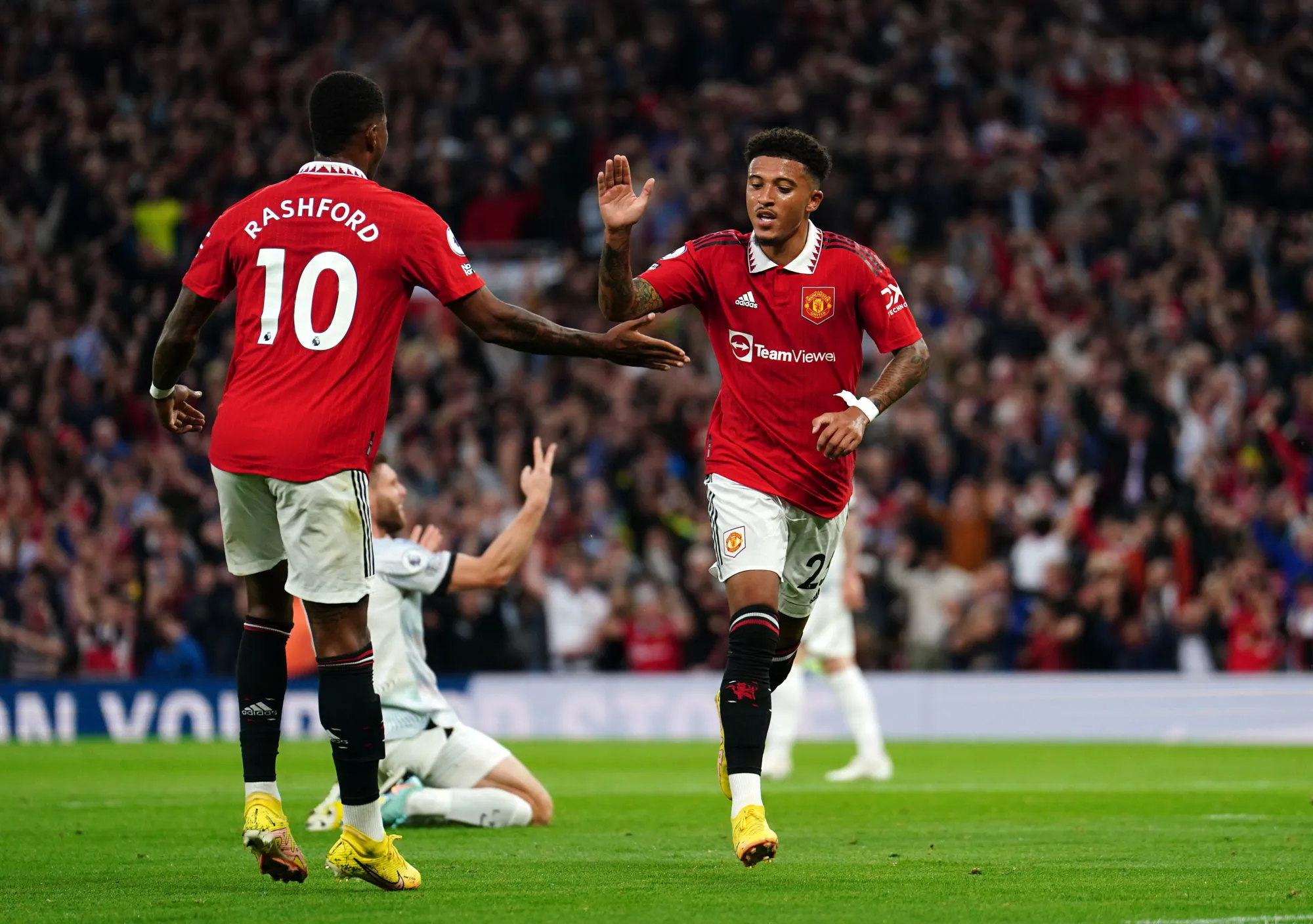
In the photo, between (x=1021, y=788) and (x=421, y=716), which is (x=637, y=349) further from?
(x=1021, y=788)

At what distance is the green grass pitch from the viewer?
20.6 feet

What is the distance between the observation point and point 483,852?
Result: 8477mm

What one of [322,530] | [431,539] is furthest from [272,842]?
[431,539]

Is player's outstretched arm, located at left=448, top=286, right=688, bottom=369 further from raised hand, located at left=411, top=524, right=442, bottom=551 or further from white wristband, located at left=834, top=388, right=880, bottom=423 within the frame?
raised hand, located at left=411, top=524, right=442, bottom=551

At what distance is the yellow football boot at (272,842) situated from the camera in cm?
669

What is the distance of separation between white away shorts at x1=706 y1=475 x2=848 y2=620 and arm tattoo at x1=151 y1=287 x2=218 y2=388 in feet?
7.14

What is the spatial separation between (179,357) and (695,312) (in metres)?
15.8

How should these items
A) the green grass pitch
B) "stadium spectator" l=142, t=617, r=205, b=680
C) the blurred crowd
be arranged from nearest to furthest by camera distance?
the green grass pitch < the blurred crowd < "stadium spectator" l=142, t=617, r=205, b=680

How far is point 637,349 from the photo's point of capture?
23.1 feet

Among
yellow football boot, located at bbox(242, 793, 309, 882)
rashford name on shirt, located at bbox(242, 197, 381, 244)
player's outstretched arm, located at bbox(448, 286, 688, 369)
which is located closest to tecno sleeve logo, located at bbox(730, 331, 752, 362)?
player's outstretched arm, located at bbox(448, 286, 688, 369)

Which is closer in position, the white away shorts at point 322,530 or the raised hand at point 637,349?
the white away shorts at point 322,530

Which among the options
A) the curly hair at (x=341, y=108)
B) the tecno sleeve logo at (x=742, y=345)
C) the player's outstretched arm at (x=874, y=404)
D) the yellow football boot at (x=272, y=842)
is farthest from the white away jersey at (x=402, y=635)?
the curly hair at (x=341, y=108)

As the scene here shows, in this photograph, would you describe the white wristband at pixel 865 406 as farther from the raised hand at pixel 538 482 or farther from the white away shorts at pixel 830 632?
the white away shorts at pixel 830 632

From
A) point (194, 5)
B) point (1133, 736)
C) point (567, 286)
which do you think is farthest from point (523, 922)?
point (194, 5)
